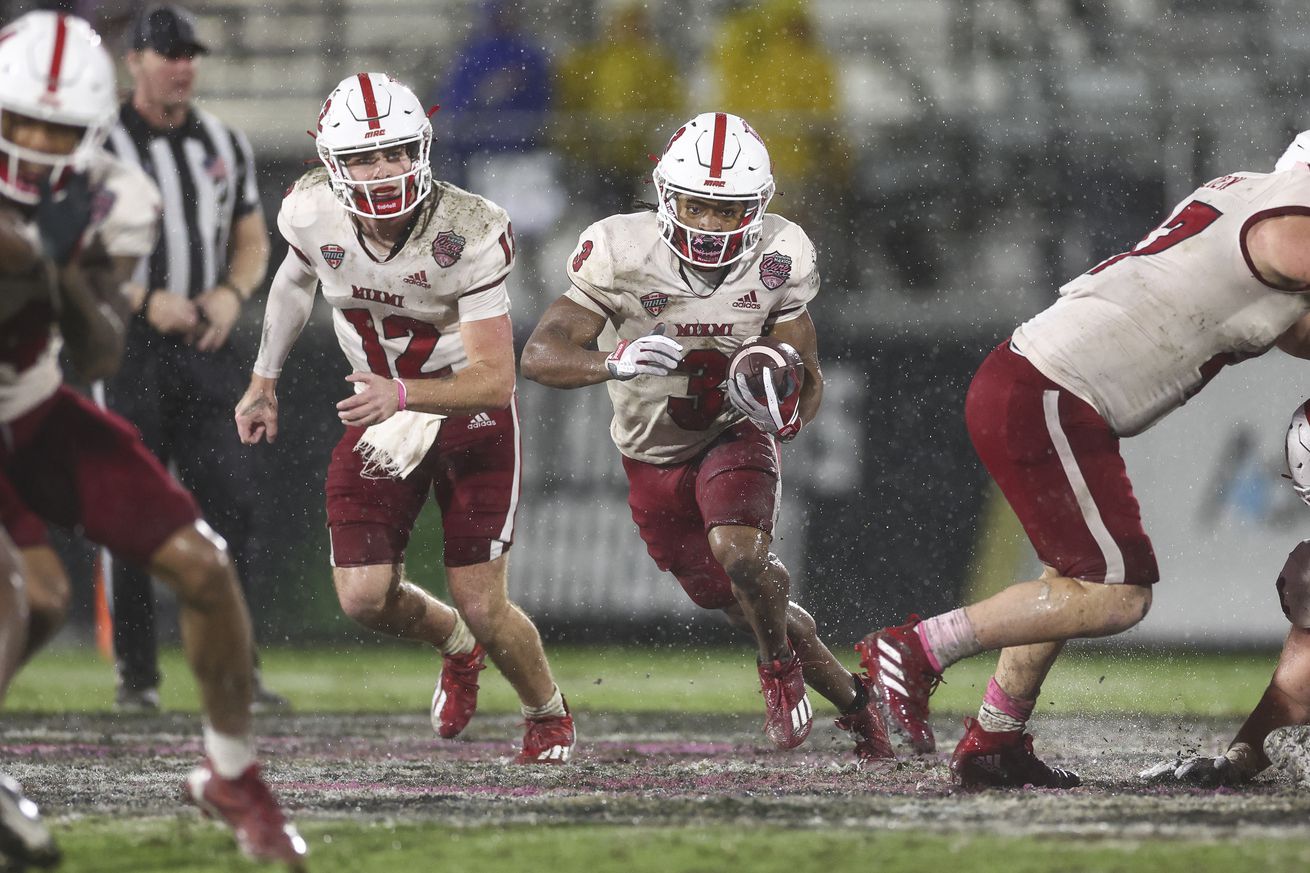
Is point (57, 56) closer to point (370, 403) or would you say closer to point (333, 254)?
point (370, 403)

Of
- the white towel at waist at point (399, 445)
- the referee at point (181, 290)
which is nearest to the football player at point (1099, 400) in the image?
the white towel at waist at point (399, 445)

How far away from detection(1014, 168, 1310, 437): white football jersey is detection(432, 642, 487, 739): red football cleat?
204 cm

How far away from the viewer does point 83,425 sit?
3400mm

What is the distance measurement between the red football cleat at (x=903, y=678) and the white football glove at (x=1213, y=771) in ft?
1.92

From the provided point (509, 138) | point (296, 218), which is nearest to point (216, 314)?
point (296, 218)

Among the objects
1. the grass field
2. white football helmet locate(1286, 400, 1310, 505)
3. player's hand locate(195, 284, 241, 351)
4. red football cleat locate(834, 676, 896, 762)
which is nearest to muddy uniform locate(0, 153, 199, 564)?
the grass field

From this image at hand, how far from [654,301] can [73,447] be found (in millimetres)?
1984

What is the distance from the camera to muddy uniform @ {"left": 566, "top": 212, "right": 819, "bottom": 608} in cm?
496

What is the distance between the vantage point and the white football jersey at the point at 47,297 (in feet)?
10.7

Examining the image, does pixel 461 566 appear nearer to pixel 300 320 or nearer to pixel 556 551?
pixel 300 320

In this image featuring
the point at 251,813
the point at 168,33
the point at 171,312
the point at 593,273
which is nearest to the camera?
the point at 251,813

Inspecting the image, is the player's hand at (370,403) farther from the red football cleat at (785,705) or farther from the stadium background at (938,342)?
the stadium background at (938,342)

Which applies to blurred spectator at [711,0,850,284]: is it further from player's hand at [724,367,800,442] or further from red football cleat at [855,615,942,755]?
red football cleat at [855,615,942,755]

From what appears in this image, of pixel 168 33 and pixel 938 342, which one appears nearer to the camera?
pixel 168 33
